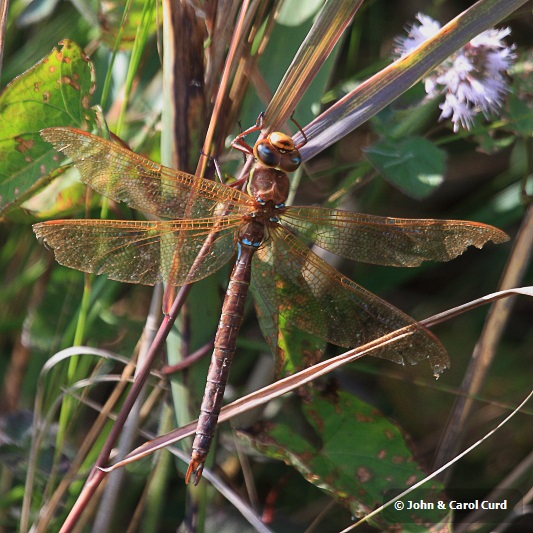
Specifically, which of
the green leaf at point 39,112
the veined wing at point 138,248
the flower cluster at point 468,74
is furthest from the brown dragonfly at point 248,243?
the flower cluster at point 468,74

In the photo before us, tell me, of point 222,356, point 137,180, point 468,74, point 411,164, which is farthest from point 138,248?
point 468,74

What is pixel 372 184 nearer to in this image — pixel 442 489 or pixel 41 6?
pixel 442 489

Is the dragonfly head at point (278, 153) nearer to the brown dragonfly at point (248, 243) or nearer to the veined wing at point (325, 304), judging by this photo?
the brown dragonfly at point (248, 243)

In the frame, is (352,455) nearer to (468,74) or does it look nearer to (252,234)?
(252,234)

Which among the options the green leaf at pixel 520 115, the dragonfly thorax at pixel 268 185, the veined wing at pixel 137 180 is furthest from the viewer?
the green leaf at pixel 520 115

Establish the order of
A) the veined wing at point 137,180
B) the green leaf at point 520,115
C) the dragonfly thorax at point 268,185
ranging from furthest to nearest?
the green leaf at point 520,115
the dragonfly thorax at point 268,185
the veined wing at point 137,180
